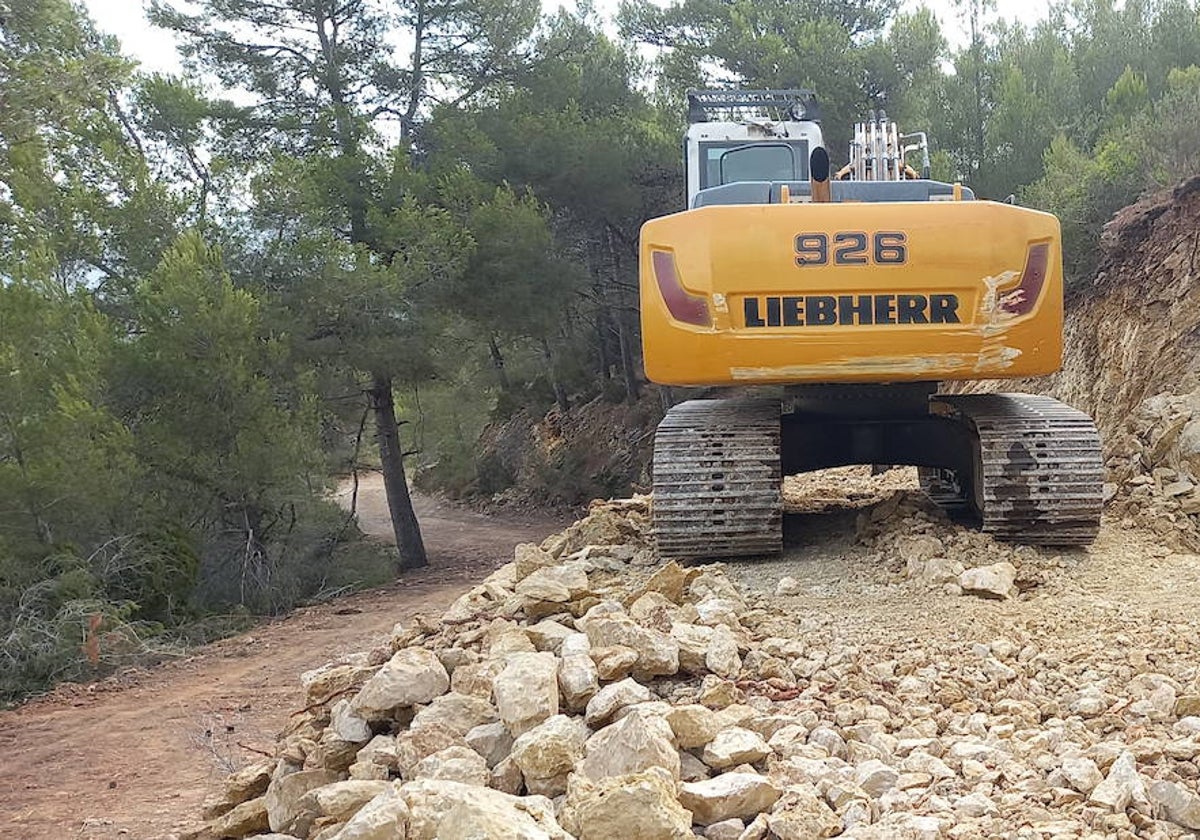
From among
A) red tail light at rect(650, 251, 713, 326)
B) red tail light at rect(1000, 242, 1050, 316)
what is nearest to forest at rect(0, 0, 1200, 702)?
red tail light at rect(650, 251, 713, 326)

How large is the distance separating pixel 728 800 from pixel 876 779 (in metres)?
0.39

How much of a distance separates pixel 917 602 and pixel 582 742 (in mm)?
2091

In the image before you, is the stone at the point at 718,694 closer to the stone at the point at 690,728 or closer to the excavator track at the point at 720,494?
the stone at the point at 690,728

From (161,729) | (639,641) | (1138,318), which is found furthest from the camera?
(1138,318)

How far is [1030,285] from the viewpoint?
4906 millimetres

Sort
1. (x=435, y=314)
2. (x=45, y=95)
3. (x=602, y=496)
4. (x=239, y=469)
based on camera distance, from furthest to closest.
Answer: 1. (x=602, y=496)
2. (x=435, y=314)
3. (x=239, y=469)
4. (x=45, y=95)

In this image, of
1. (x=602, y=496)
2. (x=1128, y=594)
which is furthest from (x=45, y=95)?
(x=602, y=496)

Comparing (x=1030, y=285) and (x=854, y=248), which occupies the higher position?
(x=854, y=248)

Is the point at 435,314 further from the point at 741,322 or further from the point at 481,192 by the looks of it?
the point at 741,322

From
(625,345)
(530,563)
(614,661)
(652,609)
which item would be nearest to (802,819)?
(614,661)

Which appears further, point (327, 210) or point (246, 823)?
point (327, 210)

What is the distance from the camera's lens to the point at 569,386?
21.7 meters

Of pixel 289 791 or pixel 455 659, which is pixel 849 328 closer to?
pixel 455 659

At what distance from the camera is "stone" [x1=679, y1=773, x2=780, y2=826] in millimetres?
2438
